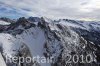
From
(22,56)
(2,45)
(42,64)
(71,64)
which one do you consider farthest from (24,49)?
(71,64)

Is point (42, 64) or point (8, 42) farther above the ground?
point (8, 42)

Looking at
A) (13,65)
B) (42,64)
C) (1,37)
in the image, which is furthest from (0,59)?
(42,64)

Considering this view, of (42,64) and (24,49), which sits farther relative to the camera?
(42,64)

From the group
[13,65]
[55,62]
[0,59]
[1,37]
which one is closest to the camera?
[0,59]

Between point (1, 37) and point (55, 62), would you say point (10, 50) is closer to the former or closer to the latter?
point (1, 37)

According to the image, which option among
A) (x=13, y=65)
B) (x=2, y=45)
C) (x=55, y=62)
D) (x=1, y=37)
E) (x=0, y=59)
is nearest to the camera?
(x=0, y=59)

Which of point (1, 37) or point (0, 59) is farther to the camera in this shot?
point (1, 37)

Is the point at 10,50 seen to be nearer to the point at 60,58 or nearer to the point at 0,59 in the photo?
the point at 60,58

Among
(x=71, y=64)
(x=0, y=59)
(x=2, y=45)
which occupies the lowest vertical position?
(x=71, y=64)

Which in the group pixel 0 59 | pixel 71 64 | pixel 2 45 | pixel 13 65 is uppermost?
pixel 0 59

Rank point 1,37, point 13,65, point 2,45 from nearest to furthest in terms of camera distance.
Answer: point 13,65 < point 2,45 < point 1,37
